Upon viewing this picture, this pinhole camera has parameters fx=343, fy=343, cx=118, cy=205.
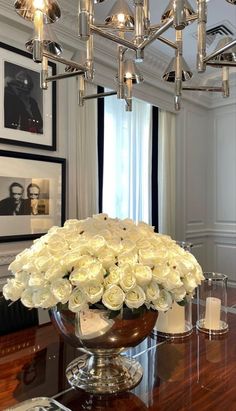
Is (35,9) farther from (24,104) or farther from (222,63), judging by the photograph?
(24,104)

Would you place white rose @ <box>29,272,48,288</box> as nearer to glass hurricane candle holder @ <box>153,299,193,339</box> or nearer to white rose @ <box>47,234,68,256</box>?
white rose @ <box>47,234,68,256</box>

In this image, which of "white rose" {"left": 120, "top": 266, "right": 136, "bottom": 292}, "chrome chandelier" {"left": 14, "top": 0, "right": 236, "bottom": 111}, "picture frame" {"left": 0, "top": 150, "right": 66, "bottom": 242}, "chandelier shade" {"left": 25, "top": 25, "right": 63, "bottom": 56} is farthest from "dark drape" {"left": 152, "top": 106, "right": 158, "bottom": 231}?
"white rose" {"left": 120, "top": 266, "right": 136, "bottom": 292}

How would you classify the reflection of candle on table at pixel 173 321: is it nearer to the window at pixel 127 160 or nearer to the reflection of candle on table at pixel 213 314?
the reflection of candle on table at pixel 213 314

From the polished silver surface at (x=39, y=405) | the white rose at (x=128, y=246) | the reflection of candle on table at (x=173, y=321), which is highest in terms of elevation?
the white rose at (x=128, y=246)

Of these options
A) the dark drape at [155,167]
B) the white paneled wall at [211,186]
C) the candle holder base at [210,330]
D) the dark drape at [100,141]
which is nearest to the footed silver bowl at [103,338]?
the candle holder base at [210,330]

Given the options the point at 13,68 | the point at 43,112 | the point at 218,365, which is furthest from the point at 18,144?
the point at 218,365

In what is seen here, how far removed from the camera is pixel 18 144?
2.38m

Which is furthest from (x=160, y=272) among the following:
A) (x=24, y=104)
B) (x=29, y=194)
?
(x=24, y=104)

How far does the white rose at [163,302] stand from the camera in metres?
1.01

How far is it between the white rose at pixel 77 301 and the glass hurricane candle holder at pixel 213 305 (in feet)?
2.46

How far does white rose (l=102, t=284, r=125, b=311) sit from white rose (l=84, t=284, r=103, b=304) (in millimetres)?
16

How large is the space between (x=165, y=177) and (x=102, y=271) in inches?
114

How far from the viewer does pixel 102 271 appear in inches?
38.2

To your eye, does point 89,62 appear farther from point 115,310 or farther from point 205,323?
point 205,323
